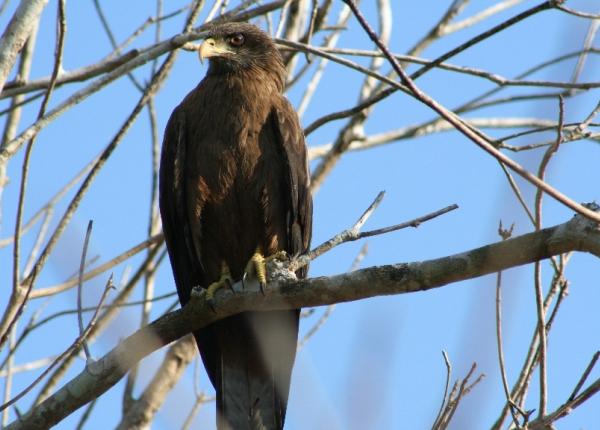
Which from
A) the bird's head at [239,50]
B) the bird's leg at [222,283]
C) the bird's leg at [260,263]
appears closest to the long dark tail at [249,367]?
the bird's leg at [222,283]

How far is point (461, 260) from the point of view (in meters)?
3.29

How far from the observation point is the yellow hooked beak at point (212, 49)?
5.78 metres

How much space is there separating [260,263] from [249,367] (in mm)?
818

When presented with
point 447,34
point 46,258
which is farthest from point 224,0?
point 447,34

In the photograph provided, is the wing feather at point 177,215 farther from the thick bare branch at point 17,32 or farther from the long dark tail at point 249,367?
the thick bare branch at point 17,32

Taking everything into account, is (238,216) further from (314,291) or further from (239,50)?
(314,291)

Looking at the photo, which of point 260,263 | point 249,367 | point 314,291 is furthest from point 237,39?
point 314,291

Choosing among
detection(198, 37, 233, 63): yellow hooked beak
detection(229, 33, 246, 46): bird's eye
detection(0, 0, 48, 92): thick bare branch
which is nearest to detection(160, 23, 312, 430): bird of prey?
detection(198, 37, 233, 63): yellow hooked beak

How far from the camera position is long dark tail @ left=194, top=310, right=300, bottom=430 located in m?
5.23

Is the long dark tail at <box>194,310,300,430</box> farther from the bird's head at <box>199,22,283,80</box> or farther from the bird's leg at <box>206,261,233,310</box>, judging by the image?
the bird's head at <box>199,22,283,80</box>

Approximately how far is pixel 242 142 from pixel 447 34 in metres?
3.04

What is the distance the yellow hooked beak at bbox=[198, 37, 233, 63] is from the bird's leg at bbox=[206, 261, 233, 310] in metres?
1.39

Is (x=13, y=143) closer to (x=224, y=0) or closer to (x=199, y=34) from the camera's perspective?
(x=199, y=34)

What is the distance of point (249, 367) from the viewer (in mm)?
5438
